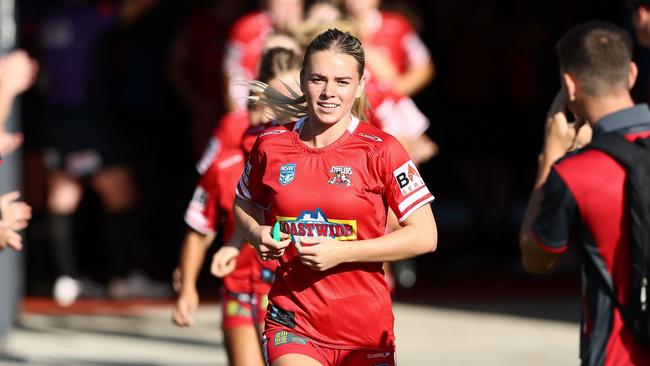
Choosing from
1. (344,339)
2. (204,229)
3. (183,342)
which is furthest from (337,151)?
(183,342)

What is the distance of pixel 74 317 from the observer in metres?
11.2

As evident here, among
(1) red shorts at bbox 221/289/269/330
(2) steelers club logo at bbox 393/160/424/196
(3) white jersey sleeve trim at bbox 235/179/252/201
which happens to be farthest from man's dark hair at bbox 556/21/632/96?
(1) red shorts at bbox 221/289/269/330

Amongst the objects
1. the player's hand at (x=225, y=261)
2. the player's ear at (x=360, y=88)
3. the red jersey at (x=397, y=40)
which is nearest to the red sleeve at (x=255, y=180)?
the player's ear at (x=360, y=88)

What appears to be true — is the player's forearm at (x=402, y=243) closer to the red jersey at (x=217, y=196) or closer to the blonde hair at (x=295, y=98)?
the blonde hair at (x=295, y=98)

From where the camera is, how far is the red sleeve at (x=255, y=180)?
5.59 metres

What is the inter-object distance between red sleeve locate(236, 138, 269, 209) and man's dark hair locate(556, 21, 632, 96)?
1249 millimetres

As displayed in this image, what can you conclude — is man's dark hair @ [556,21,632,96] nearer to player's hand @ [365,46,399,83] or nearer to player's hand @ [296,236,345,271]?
player's hand @ [296,236,345,271]

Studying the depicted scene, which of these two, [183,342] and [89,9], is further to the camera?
[89,9]

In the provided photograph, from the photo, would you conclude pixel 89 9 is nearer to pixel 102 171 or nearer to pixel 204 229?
pixel 102 171

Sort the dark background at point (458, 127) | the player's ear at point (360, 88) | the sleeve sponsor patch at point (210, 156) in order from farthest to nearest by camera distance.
→ the dark background at point (458, 127) < the sleeve sponsor patch at point (210, 156) < the player's ear at point (360, 88)

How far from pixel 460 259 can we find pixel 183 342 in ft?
14.3

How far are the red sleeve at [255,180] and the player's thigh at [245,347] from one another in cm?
116

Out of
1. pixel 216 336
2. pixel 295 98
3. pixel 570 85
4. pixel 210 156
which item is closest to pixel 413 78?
pixel 216 336

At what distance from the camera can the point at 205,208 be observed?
6.79 meters
